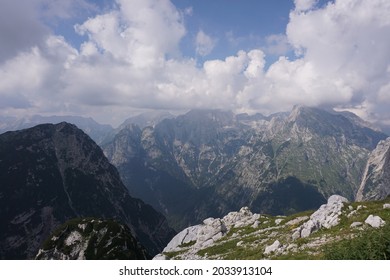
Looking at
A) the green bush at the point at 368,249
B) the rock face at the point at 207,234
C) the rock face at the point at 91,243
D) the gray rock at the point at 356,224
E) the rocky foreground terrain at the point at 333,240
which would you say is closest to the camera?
the green bush at the point at 368,249

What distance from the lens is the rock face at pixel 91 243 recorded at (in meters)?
157

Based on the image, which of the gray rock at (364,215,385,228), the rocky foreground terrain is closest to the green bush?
the rocky foreground terrain

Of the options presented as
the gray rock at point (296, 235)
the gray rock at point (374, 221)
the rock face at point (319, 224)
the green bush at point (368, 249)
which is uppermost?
the green bush at point (368, 249)

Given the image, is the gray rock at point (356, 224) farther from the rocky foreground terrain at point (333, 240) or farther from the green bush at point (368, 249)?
the green bush at point (368, 249)

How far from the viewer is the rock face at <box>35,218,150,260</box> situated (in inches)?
6196

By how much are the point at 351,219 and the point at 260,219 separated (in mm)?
55943

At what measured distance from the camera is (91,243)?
165 m

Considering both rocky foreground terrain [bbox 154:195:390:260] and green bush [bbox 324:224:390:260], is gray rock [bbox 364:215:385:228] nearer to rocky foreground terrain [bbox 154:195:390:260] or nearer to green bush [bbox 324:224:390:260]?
rocky foreground terrain [bbox 154:195:390:260]

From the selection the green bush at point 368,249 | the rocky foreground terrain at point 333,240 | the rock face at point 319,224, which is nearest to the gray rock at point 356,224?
the rocky foreground terrain at point 333,240

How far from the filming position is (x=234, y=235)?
338ft

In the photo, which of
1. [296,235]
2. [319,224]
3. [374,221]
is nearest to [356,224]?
[374,221]

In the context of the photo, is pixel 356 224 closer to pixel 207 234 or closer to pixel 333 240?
pixel 333 240

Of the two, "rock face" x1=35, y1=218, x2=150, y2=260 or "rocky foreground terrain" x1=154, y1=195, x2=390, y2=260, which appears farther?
"rock face" x1=35, y1=218, x2=150, y2=260
